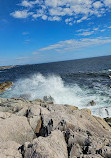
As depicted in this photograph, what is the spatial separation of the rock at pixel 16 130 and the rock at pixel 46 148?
2108 millimetres

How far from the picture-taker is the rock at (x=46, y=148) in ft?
16.0

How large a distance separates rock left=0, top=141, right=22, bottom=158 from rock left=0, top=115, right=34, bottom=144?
4.54ft

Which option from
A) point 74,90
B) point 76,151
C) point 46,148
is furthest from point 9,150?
point 74,90

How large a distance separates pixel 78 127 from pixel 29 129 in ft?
10.1

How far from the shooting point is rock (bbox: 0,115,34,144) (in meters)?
7.13

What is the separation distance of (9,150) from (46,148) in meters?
1.60

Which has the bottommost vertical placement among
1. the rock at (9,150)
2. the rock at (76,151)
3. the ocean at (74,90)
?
the ocean at (74,90)

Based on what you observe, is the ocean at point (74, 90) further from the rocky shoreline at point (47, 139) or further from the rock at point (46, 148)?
the rock at point (46, 148)

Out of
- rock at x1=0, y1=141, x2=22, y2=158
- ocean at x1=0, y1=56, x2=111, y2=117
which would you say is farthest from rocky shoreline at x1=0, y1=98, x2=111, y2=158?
ocean at x1=0, y1=56, x2=111, y2=117

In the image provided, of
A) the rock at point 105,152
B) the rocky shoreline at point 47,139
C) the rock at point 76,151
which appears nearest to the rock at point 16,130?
the rocky shoreline at point 47,139

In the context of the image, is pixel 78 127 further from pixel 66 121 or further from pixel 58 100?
pixel 58 100

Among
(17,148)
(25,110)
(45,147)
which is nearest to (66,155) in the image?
(45,147)

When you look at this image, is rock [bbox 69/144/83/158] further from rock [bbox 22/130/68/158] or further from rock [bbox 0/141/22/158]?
rock [bbox 0/141/22/158]

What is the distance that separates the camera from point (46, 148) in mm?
5062
